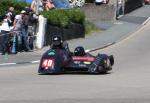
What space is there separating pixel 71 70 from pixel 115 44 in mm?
12503

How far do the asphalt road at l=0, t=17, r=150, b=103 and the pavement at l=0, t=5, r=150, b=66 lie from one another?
169cm

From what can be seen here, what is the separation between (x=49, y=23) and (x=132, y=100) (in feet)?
60.4

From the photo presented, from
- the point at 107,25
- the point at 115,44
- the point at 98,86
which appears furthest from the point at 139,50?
the point at 98,86

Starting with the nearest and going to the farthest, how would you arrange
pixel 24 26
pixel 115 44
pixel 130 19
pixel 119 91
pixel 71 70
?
pixel 119 91
pixel 71 70
pixel 24 26
pixel 115 44
pixel 130 19

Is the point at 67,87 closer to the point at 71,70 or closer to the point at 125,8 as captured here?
the point at 71,70

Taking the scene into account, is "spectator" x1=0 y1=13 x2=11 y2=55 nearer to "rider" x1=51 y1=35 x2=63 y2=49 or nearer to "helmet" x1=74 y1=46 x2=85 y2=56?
"rider" x1=51 y1=35 x2=63 y2=49

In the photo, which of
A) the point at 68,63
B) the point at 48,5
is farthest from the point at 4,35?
the point at 48,5

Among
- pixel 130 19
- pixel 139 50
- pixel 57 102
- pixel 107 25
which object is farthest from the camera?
pixel 130 19

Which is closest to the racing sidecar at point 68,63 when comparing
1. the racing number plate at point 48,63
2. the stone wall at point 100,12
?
the racing number plate at point 48,63

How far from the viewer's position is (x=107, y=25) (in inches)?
1601

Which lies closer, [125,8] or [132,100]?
[132,100]

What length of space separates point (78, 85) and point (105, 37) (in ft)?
61.6

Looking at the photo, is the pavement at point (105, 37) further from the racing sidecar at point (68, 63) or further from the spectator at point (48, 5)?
the racing sidecar at point (68, 63)

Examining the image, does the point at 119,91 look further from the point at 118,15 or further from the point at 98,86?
the point at 118,15
